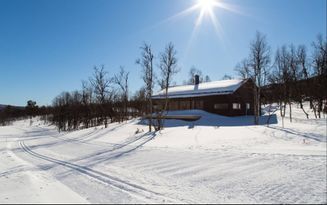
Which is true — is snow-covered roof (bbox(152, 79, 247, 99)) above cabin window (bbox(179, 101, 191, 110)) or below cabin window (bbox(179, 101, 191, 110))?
above

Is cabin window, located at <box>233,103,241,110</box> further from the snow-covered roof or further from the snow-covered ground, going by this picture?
the snow-covered ground

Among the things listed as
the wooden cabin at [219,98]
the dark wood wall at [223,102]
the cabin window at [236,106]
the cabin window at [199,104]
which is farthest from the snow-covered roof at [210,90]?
the cabin window at [236,106]

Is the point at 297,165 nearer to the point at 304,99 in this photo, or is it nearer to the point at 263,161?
the point at 263,161

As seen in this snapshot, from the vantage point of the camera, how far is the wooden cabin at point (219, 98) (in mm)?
35375

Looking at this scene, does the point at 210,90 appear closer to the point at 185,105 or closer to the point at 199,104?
the point at 199,104

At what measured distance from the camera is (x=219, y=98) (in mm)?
35938

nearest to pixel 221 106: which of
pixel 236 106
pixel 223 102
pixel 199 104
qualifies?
pixel 223 102

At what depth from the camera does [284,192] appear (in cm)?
654

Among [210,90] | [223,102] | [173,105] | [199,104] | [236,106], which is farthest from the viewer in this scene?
[173,105]

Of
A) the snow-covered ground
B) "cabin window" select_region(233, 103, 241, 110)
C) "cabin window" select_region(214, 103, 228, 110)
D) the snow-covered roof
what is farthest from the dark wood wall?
the snow-covered ground

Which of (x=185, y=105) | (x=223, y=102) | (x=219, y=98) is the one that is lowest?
(x=185, y=105)

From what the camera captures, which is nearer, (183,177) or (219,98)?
(183,177)

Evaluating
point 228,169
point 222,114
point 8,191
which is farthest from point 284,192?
point 222,114

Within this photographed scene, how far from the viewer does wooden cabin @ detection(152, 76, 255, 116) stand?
1393 inches
